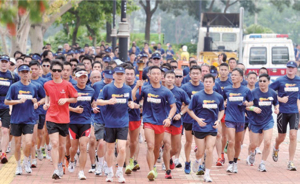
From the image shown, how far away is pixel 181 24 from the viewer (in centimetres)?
11044

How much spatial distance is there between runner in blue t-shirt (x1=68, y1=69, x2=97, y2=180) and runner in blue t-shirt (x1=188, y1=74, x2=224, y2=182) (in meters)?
1.88

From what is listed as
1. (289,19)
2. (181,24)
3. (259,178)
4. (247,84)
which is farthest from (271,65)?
(181,24)

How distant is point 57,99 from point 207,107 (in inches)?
106

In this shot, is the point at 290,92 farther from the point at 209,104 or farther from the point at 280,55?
the point at 280,55

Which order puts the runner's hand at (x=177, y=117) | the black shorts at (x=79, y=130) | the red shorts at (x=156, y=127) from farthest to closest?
the runner's hand at (x=177, y=117) → the black shorts at (x=79, y=130) → the red shorts at (x=156, y=127)

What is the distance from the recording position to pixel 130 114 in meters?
11.5

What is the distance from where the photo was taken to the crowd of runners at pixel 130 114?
10.5 meters

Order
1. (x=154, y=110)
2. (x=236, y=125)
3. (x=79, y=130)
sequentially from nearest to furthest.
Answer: (x=154, y=110) < (x=79, y=130) < (x=236, y=125)

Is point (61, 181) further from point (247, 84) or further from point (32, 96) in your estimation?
point (247, 84)

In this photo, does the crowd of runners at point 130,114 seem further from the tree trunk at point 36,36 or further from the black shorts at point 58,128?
the tree trunk at point 36,36

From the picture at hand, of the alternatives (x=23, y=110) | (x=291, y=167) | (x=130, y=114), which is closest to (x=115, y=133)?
(x=130, y=114)

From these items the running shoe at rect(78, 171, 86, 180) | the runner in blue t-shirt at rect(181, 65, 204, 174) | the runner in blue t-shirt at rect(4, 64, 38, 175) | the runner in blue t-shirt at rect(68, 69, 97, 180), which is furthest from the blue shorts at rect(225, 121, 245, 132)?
the runner in blue t-shirt at rect(4, 64, 38, 175)

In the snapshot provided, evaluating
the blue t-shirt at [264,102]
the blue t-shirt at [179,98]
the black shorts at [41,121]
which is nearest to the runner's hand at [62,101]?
the blue t-shirt at [179,98]

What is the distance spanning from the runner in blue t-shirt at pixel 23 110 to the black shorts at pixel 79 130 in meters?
0.81
